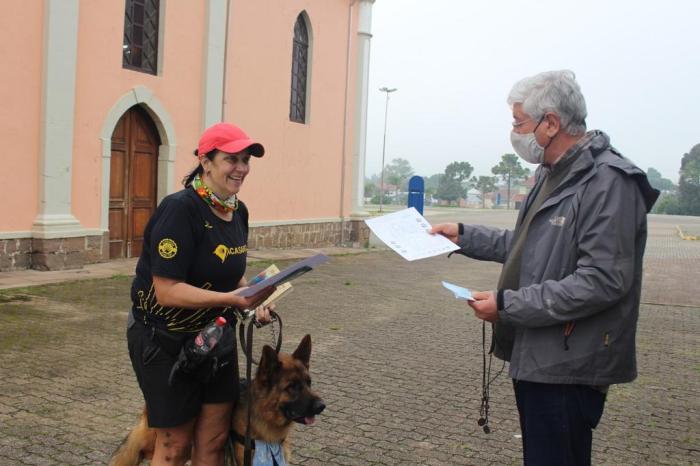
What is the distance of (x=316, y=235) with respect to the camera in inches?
836

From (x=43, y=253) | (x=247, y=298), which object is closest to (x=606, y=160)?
(x=247, y=298)

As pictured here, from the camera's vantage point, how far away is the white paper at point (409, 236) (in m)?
3.31

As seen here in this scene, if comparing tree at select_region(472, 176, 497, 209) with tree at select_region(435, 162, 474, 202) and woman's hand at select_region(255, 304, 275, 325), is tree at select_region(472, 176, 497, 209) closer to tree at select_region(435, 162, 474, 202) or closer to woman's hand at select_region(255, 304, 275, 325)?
tree at select_region(435, 162, 474, 202)

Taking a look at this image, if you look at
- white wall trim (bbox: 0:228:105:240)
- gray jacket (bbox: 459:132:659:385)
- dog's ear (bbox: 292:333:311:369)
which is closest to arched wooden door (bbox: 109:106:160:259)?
white wall trim (bbox: 0:228:105:240)

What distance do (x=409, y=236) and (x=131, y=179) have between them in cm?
1224

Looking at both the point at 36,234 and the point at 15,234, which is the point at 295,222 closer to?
the point at 36,234

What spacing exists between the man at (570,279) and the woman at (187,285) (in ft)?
3.85

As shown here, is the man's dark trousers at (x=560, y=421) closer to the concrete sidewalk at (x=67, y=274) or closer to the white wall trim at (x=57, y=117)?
the concrete sidewalk at (x=67, y=274)

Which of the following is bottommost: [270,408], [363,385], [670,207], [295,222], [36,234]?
[363,385]

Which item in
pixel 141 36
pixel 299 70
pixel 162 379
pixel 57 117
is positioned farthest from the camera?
pixel 299 70

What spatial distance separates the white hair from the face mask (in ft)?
0.41

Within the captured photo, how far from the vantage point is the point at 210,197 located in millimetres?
3232

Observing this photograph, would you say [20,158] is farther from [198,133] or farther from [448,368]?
[448,368]

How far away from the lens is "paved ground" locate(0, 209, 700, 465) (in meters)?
4.94
